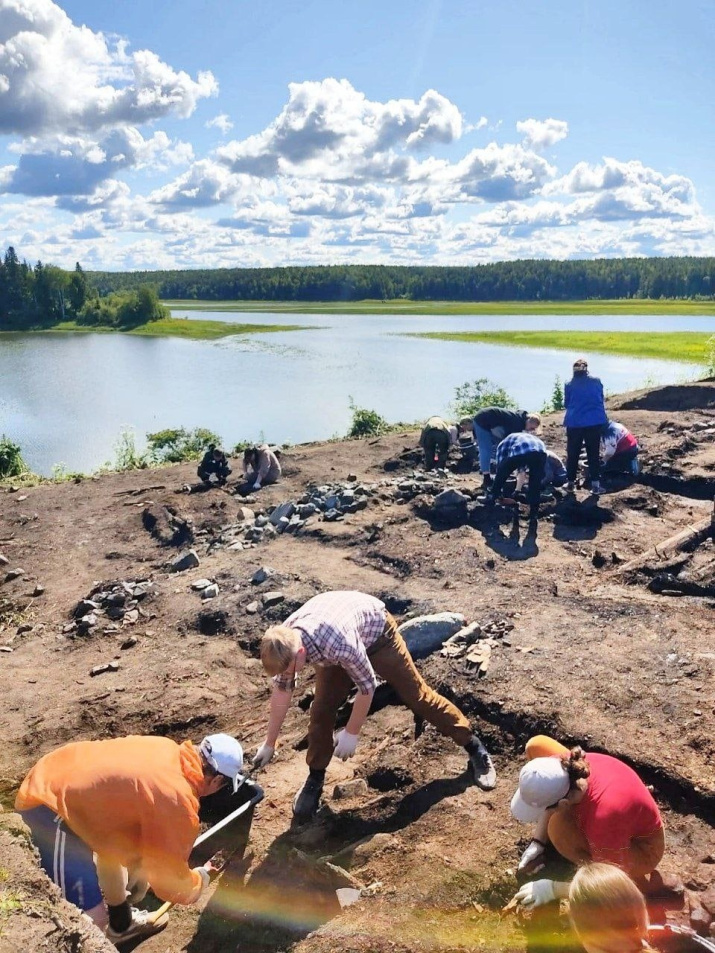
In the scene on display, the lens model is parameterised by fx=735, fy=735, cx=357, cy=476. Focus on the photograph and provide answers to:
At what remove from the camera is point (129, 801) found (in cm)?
328

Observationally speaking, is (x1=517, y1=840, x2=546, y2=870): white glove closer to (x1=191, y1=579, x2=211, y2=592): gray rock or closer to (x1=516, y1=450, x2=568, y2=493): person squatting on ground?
(x1=191, y1=579, x2=211, y2=592): gray rock

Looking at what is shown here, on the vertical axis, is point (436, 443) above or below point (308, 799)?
above

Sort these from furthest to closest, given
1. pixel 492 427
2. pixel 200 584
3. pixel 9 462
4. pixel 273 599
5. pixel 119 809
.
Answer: pixel 9 462, pixel 492 427, pixel 200 584, pixel 273 599, pixel 119 809

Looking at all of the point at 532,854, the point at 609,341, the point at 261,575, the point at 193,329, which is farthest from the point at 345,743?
the point at 193,329

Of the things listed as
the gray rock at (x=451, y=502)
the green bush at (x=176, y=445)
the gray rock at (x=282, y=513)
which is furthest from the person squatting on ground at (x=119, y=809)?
the green bush at (x=176, y=445)

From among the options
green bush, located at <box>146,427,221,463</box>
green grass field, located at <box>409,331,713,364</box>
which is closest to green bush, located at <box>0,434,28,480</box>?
Result: green bush, located at <box>146,427,221,463</box>

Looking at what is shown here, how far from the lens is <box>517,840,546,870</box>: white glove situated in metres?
3.75

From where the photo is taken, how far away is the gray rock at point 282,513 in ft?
33.0

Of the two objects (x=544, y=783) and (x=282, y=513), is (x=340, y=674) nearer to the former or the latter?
(x=544, y=783)

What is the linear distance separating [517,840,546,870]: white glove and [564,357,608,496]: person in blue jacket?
6.60m

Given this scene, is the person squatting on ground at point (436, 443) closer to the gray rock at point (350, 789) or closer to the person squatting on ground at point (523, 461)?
the person squatting on ground at point (523, 461)

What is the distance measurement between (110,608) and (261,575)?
5.79ft

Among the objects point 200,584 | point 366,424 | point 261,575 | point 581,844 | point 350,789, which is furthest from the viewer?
point 366,424

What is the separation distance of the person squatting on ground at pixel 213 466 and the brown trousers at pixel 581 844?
9.61 meters
